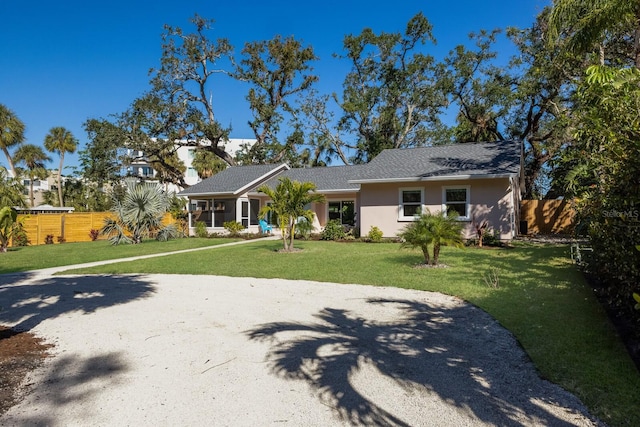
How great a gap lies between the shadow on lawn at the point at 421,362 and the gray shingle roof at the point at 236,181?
19.3 meters

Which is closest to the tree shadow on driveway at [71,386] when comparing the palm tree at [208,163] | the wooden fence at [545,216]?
the wooden fence at [545,216]

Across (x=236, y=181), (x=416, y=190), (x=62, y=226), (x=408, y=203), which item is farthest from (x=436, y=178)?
(x=62, y=226)

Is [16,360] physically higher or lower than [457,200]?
lower

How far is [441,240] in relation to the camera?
10.0 m

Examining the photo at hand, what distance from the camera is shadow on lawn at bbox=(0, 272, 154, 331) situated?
6416 mm

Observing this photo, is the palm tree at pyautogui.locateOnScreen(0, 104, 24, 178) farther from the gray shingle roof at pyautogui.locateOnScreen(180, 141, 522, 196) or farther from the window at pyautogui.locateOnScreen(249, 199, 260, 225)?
the window at pyautogui.locateOnScreen(249, 199, 260, 225)

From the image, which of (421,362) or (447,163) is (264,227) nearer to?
(447,163)

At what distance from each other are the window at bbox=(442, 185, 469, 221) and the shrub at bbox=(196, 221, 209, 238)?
47.3ft

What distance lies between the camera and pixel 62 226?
23.7 meters

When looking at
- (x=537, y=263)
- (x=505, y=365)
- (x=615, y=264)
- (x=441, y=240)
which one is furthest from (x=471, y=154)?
(x=505, y=365)

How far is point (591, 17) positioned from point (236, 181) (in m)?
20.4

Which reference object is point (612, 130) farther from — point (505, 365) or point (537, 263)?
point (537, 263)

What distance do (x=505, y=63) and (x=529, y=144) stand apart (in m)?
6.15

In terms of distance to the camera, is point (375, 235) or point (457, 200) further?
point (375, 235)
